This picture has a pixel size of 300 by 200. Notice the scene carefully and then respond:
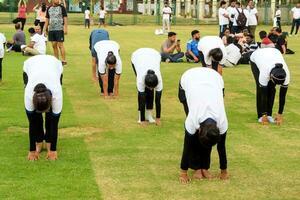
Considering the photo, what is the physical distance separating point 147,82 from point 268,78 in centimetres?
193

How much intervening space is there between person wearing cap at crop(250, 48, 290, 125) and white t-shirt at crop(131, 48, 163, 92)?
163cm

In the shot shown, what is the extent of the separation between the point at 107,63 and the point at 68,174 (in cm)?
435

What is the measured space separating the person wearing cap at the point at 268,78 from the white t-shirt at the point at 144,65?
1627 millimetres

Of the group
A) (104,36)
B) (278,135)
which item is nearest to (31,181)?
(278,135)

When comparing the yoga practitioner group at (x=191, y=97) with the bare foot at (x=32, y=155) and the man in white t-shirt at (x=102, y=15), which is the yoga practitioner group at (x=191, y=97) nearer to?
the bare foot at (x=32, y=155)

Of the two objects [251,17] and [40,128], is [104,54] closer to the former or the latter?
[40,128]

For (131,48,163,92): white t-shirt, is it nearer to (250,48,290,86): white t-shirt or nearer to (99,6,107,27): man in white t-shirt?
→ (250,48,290,86): white t-shirt

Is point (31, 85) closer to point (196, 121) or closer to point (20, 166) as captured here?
point (20, 166)

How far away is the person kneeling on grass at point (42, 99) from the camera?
6734 millimetres

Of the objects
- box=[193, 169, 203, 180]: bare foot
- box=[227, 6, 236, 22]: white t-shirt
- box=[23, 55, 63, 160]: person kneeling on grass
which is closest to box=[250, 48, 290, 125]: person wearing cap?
box=[193, 169, 203, 180]: bare foot

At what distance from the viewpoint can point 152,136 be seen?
29.0 feet

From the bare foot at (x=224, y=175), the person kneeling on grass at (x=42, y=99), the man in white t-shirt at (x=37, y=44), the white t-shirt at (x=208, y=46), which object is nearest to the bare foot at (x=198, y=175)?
the bare foot at (x=224, y=175)

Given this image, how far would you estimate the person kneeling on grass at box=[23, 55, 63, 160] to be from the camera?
22.1 feet

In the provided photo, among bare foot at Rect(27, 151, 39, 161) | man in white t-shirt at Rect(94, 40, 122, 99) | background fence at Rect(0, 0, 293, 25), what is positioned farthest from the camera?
background fence at Rect(0, 0, 293, 25)
